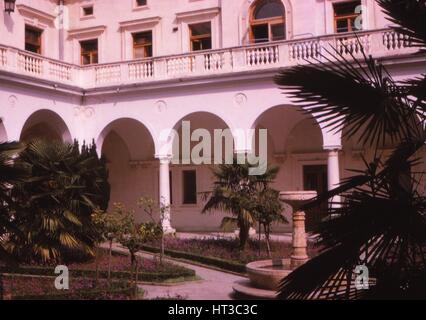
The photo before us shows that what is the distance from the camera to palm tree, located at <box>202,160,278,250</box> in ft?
50.7

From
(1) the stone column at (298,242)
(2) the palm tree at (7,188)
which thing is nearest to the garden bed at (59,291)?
(1) the stone column at (298,242)

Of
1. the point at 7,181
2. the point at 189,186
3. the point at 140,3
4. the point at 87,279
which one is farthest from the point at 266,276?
the point at 140,3

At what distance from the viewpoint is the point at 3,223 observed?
5.73 metres

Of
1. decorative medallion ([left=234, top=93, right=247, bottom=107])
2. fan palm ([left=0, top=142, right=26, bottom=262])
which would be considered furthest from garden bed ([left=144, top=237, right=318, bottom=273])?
fan palm ([left=0, top=142, right=26, bottom=262])

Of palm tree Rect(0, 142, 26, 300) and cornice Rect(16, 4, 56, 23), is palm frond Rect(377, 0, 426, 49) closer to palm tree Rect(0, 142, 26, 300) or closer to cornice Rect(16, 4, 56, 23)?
palm tree Rect(0, 142, 26, 300)

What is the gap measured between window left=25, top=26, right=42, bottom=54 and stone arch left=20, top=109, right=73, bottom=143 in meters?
3.72

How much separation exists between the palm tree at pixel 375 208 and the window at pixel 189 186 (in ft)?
67.4

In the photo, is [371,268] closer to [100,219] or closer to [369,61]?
[369,61]

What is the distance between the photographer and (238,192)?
620 inches

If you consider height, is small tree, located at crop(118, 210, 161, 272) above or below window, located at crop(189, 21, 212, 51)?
below

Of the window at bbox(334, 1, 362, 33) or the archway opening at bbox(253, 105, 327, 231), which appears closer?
the window at bbox(334, 1, 362, 33)

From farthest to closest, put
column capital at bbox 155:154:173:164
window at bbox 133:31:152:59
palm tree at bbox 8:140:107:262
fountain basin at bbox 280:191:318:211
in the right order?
window at bbox 133:31:152:59 → column capital at bbox 155:154:173:164 → palm tree at bbox 8:140:107:262 → fountain basin at bbox 280:191:318:211

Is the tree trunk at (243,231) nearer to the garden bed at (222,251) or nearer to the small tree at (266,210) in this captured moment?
the garden bed at (222,251)

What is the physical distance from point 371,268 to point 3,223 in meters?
3.82
